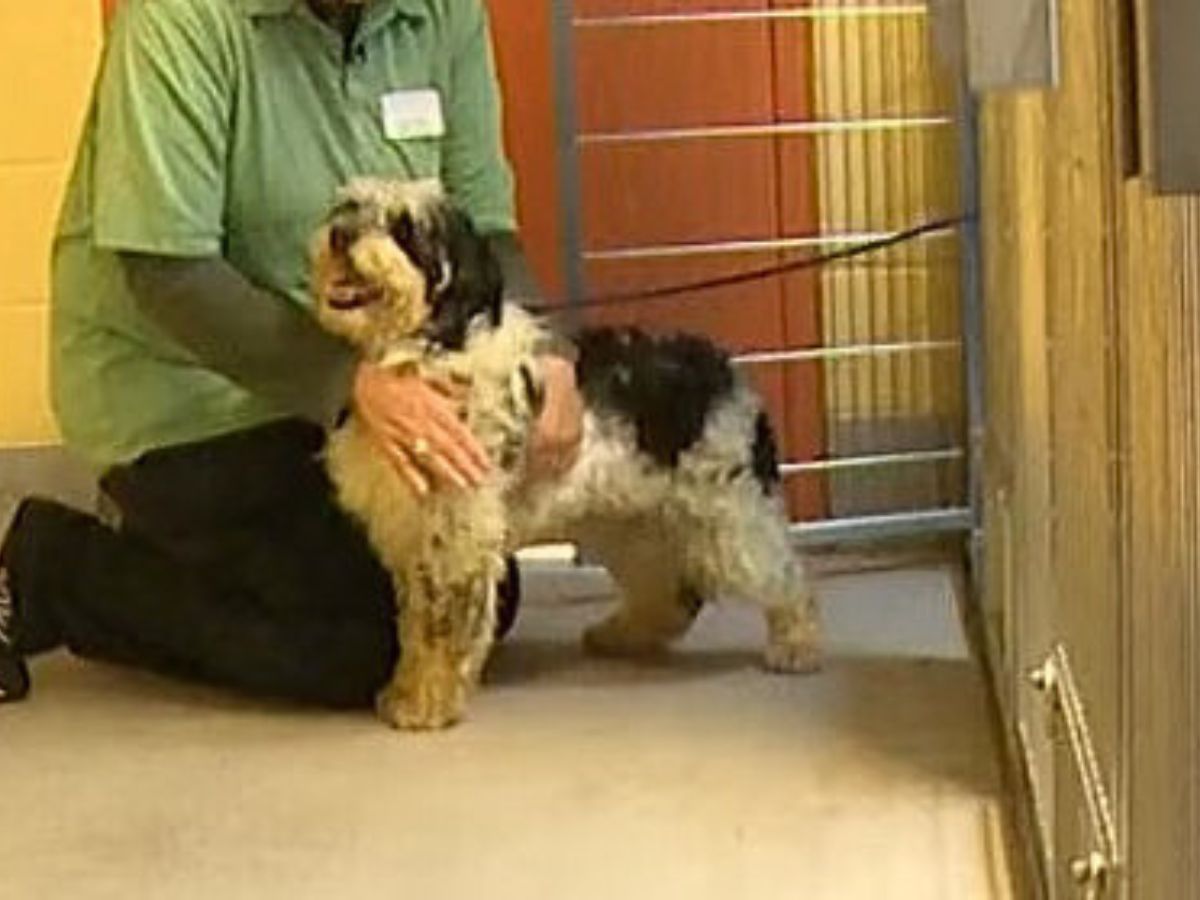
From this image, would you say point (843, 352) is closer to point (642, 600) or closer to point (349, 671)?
point (642, 600)

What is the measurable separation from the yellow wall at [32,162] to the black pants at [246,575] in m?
0.69

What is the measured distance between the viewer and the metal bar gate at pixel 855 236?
3.60 meters

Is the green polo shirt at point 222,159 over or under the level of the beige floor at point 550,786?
over

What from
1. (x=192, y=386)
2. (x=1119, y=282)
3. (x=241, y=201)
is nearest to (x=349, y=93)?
(x=241, y=201)

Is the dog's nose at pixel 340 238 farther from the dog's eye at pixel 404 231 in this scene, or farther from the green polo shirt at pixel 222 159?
the green polo shirt at pixel 222 159

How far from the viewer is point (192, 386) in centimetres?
312

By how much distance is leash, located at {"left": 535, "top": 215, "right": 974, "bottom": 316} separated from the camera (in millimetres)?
3449

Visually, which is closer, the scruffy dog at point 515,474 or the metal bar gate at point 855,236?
the scruffy dog at point 515,474

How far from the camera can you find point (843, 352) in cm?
367

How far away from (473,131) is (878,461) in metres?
Answer: 0.76

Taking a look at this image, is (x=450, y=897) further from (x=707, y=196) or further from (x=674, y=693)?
(x=707, y=196)

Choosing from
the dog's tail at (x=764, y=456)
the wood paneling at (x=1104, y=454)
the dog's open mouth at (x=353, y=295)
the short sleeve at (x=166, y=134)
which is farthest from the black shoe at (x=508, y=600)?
the wood paneling at (x=1104, y=454)

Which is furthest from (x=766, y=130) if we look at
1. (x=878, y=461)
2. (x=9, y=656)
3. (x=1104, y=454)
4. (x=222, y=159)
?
(x=1104, y=454)

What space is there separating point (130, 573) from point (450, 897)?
2.83 feet
